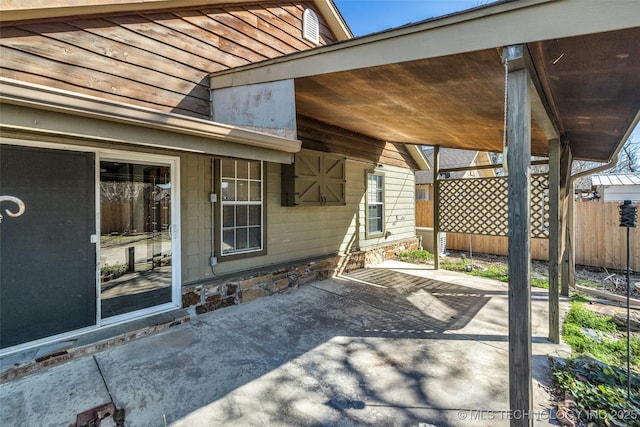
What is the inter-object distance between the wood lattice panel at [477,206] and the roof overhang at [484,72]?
1.24 metres

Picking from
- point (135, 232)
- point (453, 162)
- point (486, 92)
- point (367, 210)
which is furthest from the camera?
point (453, 162)

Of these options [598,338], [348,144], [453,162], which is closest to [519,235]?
[598,338]

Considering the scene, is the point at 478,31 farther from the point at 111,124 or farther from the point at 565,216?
the point at 565,216

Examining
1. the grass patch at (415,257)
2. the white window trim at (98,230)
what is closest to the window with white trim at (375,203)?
the grass patch at (415,257)

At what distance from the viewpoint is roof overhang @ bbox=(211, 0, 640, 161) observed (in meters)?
1.79

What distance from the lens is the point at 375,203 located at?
25.1 ft

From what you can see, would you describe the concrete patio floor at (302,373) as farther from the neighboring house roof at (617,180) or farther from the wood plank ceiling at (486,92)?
the neighboring house roof at (617,180)

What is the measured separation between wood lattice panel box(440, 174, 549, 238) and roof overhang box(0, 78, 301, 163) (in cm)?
449

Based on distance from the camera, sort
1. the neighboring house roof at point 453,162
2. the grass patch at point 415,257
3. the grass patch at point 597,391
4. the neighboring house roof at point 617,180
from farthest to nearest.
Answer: the neighboring house roof at point 453,162
the neighboring house roof at point 617,180
the grass patch at point 415,257
the grass patch at point 597,391

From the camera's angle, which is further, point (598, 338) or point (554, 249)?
point (598, 338)

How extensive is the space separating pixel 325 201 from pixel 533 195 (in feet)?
11.2

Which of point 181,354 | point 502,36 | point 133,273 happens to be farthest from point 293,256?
point 502,36

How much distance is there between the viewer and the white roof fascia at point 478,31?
5.33ft

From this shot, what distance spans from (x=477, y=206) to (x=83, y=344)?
6.29m
